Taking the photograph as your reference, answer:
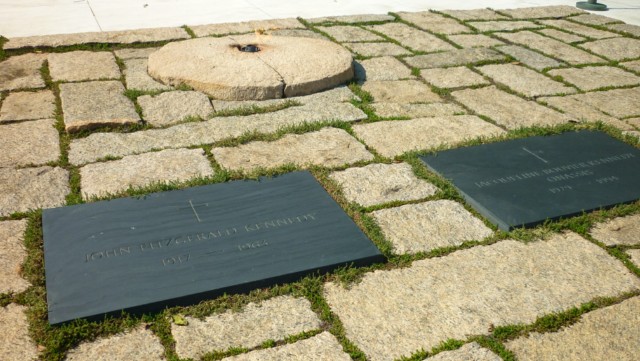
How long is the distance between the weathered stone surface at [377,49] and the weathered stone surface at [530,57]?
0.97m

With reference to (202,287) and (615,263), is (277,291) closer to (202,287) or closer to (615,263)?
(202,287)

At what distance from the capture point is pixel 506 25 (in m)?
6.74

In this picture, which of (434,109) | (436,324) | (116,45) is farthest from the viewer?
(116,45)

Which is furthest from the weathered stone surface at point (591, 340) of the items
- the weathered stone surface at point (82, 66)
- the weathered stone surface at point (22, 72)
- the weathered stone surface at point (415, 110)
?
the weathered stone surface at point (22, 72)

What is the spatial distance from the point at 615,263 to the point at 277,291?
1544 mm

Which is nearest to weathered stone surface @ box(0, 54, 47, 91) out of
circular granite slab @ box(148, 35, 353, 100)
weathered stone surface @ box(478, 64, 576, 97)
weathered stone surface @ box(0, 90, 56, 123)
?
weathered stone surface @ box(0, 90, 56, 123)

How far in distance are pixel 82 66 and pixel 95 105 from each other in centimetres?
98

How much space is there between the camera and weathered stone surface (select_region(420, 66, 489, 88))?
4.95 meters

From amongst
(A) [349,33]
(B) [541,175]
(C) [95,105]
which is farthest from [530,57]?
(C) [95,105]

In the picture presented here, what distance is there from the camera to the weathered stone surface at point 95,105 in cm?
390

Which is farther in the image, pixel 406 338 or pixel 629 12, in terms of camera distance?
pixel 629 12

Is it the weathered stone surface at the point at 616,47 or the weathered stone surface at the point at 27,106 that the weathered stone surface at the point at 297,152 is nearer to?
the weathered stone surface at the point at 27,106

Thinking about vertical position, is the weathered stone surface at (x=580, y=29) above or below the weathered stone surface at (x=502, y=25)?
below

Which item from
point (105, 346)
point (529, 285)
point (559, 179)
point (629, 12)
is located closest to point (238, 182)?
point (105, 346)
